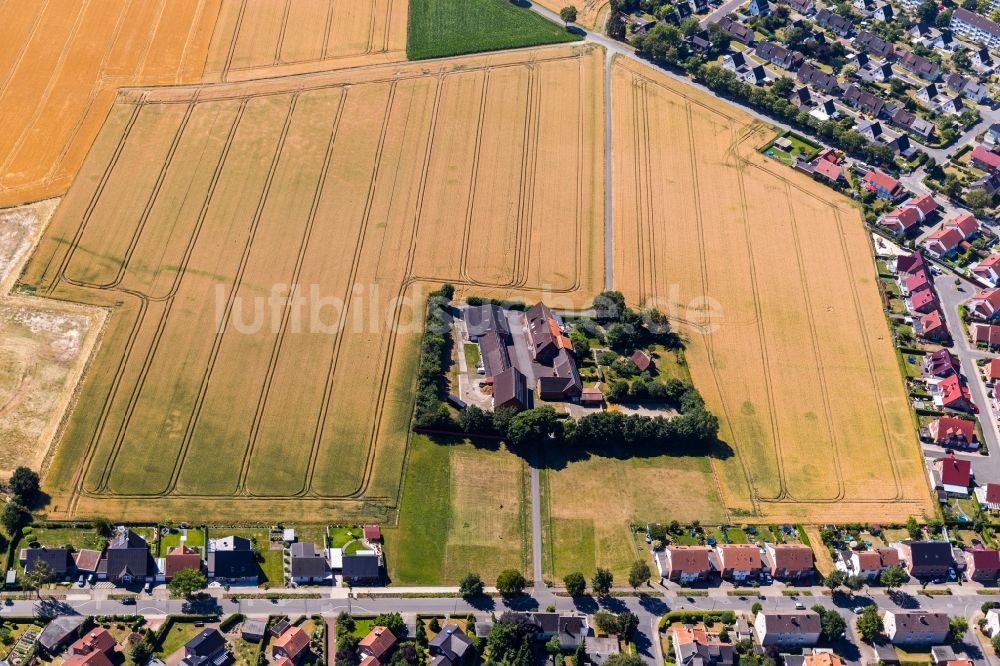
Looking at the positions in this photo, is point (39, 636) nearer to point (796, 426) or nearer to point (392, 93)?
point (796, 426)

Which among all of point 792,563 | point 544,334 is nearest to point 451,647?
point 792,563

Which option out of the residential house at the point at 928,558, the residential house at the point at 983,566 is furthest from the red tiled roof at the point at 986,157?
the residential house at the point at 928,558

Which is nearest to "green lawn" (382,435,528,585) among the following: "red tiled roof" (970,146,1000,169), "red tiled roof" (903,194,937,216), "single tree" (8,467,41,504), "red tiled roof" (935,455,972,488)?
"single tree" (8,467,41,504)

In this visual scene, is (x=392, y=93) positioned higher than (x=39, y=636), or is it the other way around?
(x=392, y=93)

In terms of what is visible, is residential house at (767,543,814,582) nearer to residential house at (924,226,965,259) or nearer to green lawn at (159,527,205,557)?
green lawn at (159,527,205,557)

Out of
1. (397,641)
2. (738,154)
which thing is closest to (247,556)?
(397,641)

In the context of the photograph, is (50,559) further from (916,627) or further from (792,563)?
(916,627)
